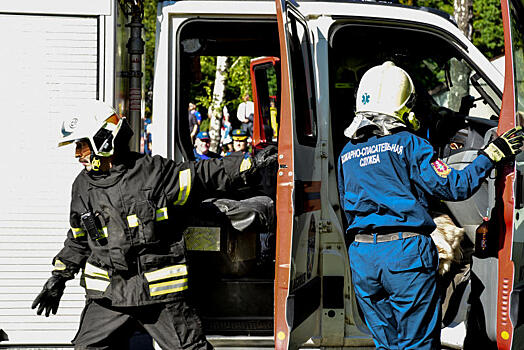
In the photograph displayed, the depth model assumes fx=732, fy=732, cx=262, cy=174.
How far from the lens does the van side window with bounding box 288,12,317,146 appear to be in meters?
3.89

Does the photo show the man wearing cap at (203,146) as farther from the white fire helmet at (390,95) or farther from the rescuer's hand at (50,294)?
the white fire helmet at (390,95)

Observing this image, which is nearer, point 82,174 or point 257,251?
point 82,174

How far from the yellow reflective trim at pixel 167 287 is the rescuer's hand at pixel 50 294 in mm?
560

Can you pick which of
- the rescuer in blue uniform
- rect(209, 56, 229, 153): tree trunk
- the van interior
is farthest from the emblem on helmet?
rect(209, 56, 229, 153): tree trunk

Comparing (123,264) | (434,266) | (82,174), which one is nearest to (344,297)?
(434,266)

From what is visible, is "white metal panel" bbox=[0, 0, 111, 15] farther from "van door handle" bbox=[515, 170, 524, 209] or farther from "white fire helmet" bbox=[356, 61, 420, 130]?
"van door handle" bbox=[515, 170, 524, 209]

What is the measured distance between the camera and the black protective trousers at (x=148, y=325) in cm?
362

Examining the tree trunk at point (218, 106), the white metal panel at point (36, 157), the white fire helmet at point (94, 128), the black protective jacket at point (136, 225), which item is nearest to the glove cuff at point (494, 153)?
the black protective jacket at point (136, 225)

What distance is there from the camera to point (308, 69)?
3.99 m

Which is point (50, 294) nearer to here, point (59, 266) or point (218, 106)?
point (59, 266)

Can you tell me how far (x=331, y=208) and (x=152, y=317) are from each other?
1141mm

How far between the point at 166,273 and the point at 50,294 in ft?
2.19

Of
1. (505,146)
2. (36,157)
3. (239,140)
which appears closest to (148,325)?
(36,157)

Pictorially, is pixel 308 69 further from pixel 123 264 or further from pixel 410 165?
pixel 123 264
